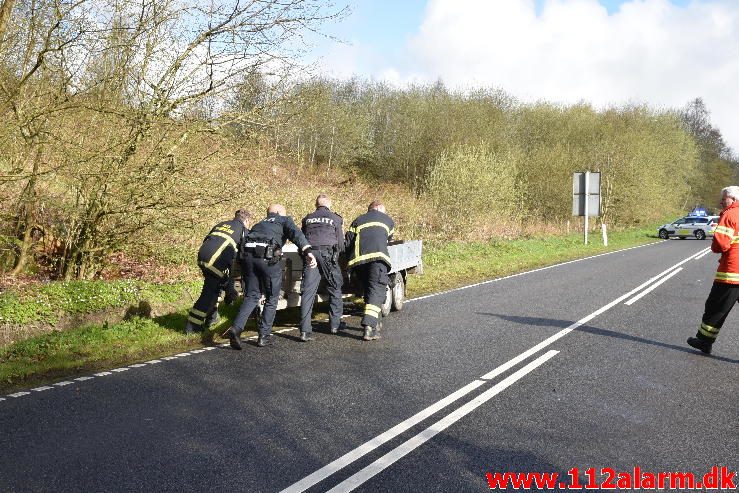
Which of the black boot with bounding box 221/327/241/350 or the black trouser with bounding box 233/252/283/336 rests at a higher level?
the black trouser with bounding box 233/252/283/336

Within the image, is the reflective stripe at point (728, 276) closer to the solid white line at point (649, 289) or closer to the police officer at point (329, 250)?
the solid white line at point (649, 289)

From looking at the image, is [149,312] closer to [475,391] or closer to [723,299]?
[475,391]

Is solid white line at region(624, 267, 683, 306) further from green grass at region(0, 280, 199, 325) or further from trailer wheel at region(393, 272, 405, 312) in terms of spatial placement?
green grass at region(0, 280, 199, 325)

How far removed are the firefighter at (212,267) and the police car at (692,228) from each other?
141 ft

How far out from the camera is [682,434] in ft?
16.4

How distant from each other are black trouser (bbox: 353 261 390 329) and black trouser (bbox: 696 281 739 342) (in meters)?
4.09

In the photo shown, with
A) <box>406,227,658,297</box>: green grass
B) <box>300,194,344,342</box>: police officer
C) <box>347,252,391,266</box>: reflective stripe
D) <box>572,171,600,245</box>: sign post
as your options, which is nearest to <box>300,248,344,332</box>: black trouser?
<box>300,194,344,342</box>: police officer

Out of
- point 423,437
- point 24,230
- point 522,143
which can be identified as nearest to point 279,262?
point 423,437

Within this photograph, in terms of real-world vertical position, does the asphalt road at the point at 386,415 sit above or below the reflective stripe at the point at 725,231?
below

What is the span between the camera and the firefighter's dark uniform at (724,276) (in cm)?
756

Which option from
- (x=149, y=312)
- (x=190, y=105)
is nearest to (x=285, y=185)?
(x=190, y=105)

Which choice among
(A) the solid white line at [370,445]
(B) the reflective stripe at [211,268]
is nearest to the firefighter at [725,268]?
(A) the solid white line at [370,445]

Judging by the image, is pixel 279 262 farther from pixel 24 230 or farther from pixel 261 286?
pixel 24 230

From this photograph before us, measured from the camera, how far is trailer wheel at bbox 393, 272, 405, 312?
1112 centimetres
